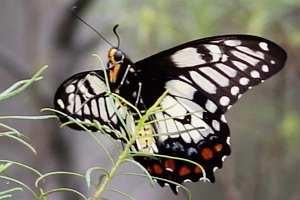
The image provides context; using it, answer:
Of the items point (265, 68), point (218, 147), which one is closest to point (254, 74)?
point (265, 68)

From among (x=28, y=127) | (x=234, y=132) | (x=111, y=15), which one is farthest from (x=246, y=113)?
(x=28, y=127)

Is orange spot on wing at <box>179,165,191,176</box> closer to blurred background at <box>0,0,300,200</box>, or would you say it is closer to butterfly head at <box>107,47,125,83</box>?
butterfly head at <box>107,47,125,83</box>

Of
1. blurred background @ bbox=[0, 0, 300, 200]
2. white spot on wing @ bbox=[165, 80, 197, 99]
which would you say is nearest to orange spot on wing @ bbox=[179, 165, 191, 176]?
white spot on wing @ bbox=[165, 80, 197, 99]

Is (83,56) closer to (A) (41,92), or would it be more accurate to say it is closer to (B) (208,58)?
(A) (41,92)

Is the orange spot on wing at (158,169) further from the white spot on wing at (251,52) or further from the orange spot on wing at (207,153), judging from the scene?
the white spot on wing at (251,52)

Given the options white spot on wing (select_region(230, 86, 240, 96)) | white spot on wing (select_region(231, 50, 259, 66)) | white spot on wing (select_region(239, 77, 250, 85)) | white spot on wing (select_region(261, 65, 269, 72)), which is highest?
white spot on wing (select_region(231, 50, 259, 66))

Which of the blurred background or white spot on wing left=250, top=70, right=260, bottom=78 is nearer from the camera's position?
white spot on wing left=250, top=70, right=260, bottom=78

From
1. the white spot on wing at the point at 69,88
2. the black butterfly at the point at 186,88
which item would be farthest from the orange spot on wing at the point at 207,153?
the white spot on wing at the point at 69,88
